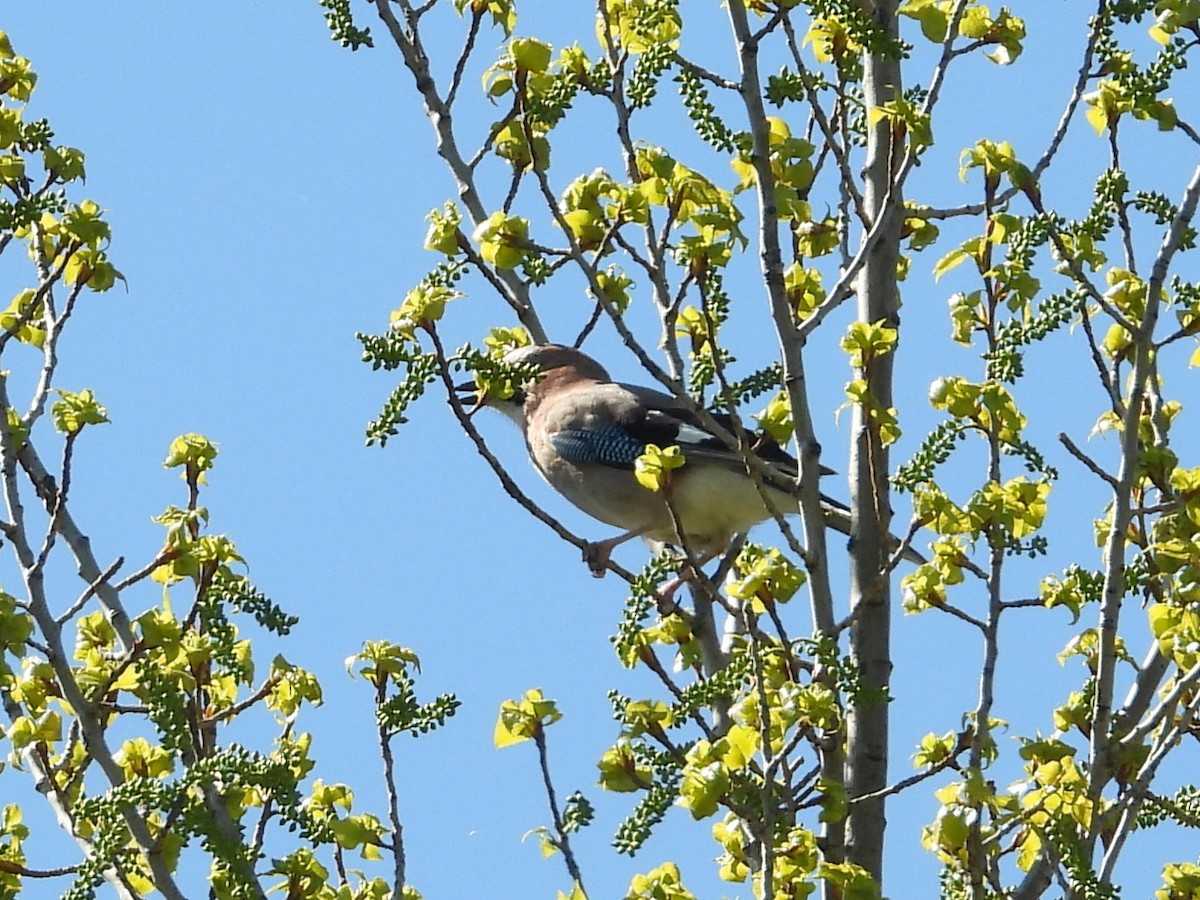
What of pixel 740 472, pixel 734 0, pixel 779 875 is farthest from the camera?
pixel 740 472

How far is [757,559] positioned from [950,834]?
88cm

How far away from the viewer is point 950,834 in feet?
15.1

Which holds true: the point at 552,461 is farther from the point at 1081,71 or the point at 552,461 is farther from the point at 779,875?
the point at 779,875

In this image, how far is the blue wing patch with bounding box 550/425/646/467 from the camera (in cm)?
839

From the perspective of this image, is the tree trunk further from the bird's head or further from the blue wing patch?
the blue wing patch

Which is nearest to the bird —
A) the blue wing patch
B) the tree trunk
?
the blue wing patch

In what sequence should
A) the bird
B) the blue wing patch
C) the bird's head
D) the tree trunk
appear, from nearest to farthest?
the tree trunk, the bird's head, the bird, the blue wing patch

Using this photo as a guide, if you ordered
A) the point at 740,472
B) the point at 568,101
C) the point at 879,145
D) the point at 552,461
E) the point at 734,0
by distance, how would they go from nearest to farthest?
the point at 734,0 → the point at 568,101 → the point at 879,145 → the point at 740,472 → the point at 552,461

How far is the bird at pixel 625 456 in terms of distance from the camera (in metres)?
7.77

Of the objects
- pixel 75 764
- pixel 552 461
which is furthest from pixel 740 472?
pixel 75 764

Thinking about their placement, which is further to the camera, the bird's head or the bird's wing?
the bird's wing

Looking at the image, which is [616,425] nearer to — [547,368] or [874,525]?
[547,368]

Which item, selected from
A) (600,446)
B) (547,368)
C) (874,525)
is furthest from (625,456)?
(874,525)

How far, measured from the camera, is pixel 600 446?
8.49 metres
